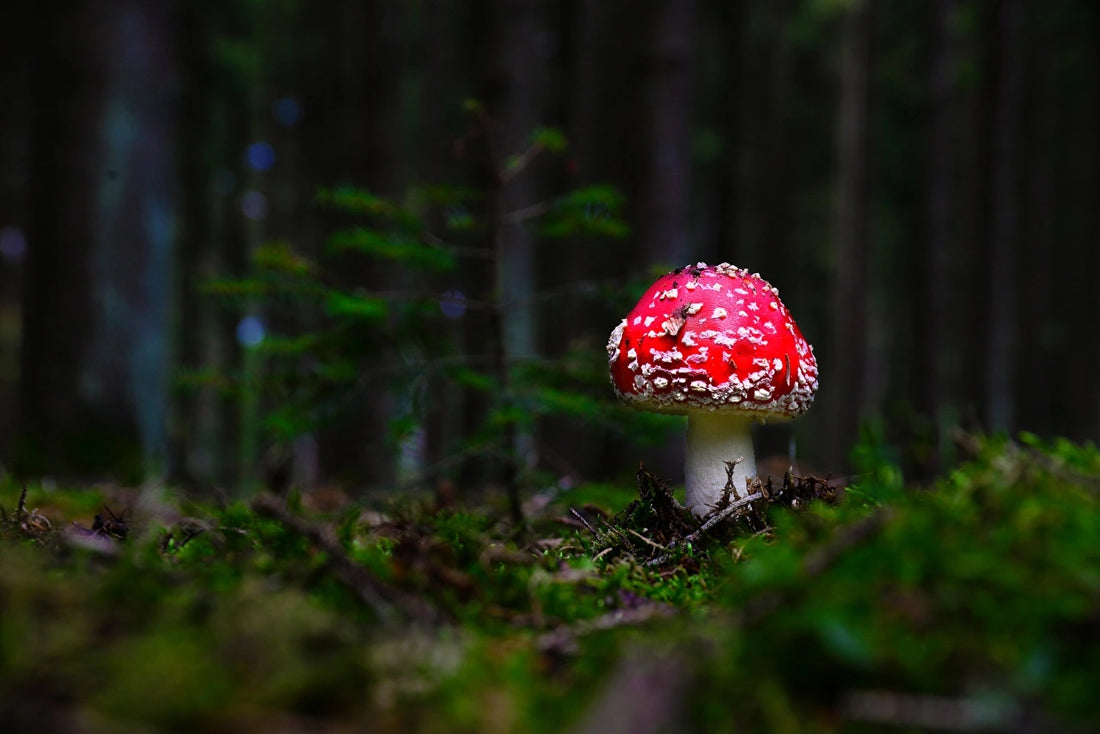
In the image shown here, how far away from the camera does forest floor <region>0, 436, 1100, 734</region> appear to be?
0.83 m

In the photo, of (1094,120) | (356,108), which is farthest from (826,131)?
(356,108)

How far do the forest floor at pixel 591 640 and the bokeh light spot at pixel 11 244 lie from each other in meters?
18.0

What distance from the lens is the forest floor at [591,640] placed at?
0.83m

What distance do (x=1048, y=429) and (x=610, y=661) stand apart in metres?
16.2

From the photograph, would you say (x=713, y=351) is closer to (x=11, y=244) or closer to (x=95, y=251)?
(x=95, y=251)

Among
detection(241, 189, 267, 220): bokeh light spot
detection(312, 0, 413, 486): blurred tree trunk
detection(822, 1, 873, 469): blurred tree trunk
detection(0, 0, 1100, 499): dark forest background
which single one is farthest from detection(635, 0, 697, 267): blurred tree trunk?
detection(241, 189, 267, 220): bokeh light spot

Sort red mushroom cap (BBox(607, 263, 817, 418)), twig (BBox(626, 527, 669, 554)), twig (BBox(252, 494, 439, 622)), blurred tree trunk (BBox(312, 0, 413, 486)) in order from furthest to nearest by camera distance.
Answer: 1. blurred tree trunk (BBox(312, 0, 413, 486))
2. red mushroom cap (BBox(607, 263, 817, 418))
3. twig (BBox(626, 527, 669, 554))
4. twig (BBox(252, 494, 439, 622))

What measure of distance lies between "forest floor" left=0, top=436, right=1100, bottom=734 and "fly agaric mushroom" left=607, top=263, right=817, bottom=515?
0.85m

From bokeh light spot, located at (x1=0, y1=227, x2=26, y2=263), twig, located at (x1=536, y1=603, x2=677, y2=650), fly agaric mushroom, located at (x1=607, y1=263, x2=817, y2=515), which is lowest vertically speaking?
twig, located at (x1=536, y1=603, x2=677, y2=650)

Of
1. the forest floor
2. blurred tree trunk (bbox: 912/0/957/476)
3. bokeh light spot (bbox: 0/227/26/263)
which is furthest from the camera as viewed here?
bokeh light spot (bbox: 0/227/26/263)

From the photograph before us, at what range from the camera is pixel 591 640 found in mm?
1175

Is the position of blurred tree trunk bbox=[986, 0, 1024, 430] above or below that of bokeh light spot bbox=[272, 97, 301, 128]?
below

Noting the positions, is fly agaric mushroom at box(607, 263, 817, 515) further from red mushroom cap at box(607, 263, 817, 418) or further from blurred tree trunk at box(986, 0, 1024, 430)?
blurred tree trunk at box(986, 0, 1024, 430)

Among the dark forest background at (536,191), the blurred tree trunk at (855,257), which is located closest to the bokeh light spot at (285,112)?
the dark forest background at (536,191)
